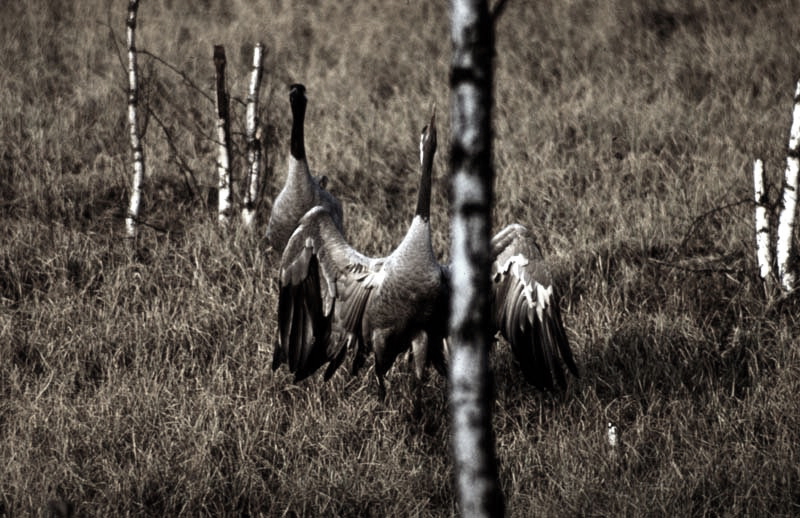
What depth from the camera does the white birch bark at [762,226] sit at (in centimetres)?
525

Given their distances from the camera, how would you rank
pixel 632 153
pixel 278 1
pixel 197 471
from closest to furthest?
1. pixel 197 471
2. pixel 632 153
3. pixel 278 1

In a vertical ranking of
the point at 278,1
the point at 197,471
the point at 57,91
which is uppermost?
the point at 278,1

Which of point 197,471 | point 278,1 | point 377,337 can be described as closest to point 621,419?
point 377,337

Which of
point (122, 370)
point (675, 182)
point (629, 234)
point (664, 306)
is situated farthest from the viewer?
point (675, 182)

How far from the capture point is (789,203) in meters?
5.17

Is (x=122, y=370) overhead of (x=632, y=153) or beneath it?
beneath

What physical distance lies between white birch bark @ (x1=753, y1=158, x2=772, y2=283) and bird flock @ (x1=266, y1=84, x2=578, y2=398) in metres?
1.55

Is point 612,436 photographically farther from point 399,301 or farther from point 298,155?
point 298,155

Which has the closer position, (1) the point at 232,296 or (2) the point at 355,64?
(1) the point at 232,296

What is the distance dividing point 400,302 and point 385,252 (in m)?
1.91

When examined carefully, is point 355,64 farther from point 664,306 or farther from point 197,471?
point 197,471

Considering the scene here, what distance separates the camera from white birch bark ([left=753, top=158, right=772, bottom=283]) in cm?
525

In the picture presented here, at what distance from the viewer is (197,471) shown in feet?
12.7

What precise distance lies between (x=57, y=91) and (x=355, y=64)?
3.00m
